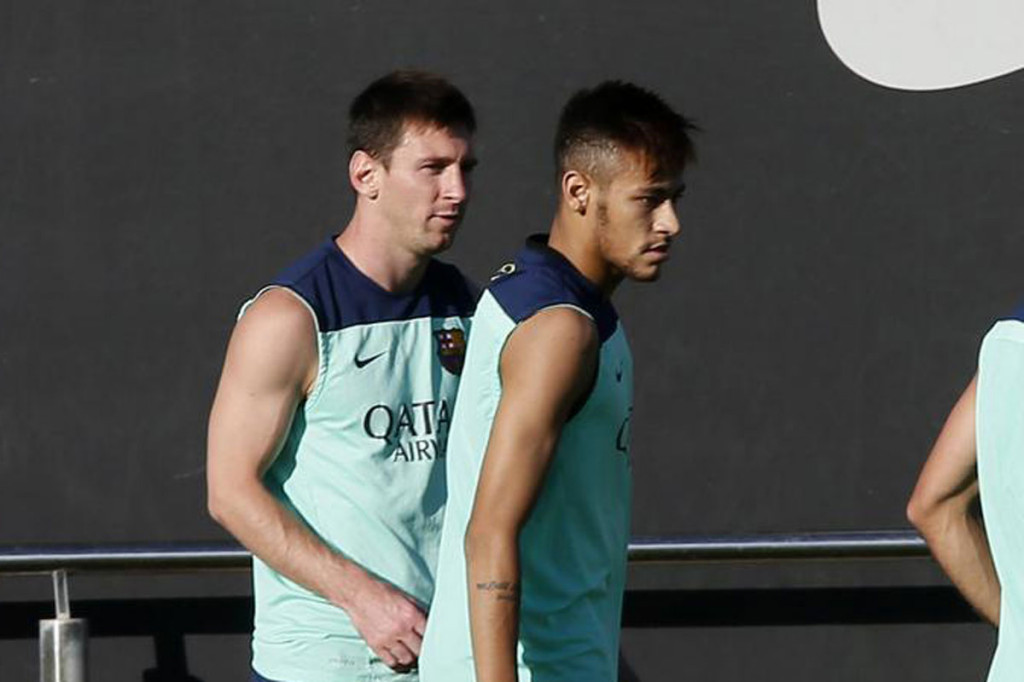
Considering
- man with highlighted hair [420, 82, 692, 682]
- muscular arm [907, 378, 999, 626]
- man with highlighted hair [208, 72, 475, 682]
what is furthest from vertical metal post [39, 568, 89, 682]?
muscular arm [907, 378, 999, 626]

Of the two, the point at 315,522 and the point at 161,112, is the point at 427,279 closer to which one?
the point at 315,522

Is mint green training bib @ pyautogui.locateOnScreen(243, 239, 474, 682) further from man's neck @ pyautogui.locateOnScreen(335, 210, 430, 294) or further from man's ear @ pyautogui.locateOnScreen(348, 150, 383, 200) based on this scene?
man's ear @ pyautogui.locateOnScreen(348, 150, 383, 200)

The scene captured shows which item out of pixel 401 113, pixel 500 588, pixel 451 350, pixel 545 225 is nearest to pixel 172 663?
pixel 545 225

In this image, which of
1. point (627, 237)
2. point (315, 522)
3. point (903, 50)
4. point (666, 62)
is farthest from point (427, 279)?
point (903, 50)

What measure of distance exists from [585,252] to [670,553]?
5.72 feet

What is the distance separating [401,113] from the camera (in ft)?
12.1

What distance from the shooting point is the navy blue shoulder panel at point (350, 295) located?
11.9 feet

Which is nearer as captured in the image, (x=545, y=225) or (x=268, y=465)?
(x=268, y=465)

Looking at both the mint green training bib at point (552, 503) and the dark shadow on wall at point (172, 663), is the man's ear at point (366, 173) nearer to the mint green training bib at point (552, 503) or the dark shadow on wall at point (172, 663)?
the mint green training bib at point (552, 503)

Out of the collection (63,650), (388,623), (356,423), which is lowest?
(63,650)

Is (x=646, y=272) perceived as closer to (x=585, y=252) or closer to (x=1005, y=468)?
(x=585, y=252)

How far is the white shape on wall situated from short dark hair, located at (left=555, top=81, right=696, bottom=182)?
1848mm

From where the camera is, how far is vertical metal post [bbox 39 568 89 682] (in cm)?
446

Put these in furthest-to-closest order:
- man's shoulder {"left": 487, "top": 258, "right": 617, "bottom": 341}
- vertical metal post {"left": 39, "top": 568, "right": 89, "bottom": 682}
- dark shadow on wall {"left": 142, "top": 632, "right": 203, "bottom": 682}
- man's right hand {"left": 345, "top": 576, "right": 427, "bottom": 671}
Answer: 1. dark shadow on wall {"left": 142, "top": 632, "right": 203, "bottom": 682}
2. vertical metal post {"left": 39, "top": 568, "right": 89, "bottom": 682}
3. man's right hand {"left": 345, "top": 576, "right": 427, "bottom": 671}
4. man's shoulder {"left": 487, "top": 258, "right": 617, "bottom": 341}
